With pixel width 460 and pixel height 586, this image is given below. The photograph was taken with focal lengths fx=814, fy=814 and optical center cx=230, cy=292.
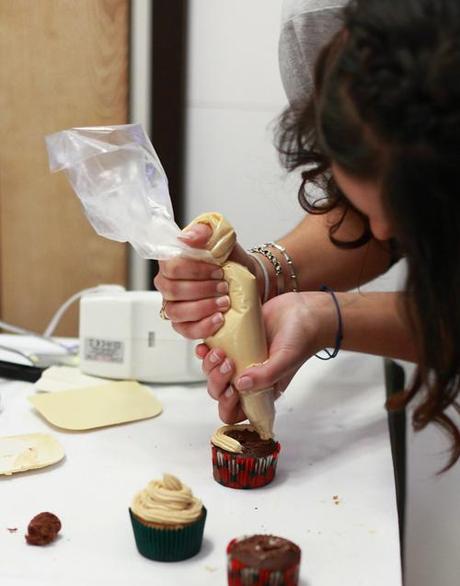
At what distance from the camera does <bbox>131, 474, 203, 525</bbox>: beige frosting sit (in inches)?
27.6

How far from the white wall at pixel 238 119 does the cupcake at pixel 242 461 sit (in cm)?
75

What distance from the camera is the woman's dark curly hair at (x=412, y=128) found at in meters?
0.57

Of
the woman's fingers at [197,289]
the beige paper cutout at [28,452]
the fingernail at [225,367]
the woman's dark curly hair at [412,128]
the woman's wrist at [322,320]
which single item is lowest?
the beige paper cutout at [28,452]

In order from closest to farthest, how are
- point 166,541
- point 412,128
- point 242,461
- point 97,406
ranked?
point 412,128 < point 166,541 < point 242,461 < point 97,406

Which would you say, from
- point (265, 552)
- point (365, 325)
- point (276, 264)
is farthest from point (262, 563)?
point (276, 264)

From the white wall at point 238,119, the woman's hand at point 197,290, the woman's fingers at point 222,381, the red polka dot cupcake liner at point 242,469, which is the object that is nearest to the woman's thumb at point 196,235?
the woman's hand at point 197,290

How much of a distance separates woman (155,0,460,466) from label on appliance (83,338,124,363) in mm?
185

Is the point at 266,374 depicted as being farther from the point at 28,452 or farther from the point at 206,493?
the point at 28,452

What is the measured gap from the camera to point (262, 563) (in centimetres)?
64

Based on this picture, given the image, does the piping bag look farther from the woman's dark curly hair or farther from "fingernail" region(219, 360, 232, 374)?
the woman's dark curly hair

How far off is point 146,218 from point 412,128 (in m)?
0.41

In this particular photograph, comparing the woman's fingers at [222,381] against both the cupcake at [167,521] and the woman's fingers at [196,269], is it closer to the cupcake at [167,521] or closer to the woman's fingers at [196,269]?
the woman's fingers at [196,269]

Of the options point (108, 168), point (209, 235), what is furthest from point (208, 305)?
point (108, 168)

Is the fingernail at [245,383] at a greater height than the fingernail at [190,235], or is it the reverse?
the fingernail at [190,235]
